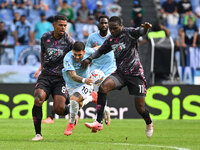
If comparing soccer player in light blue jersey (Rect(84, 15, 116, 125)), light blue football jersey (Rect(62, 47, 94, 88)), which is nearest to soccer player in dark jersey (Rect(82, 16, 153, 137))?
light blue football jersey (Rect(62, 47, 94, 88))

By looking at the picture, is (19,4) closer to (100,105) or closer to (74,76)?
(74,76)

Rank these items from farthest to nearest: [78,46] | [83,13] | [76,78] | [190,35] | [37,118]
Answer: [83,13] → [190,35] → [76,78] → [78,46] → [37,118]

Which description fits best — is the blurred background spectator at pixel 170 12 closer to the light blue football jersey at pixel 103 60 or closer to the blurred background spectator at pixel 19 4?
the blurred background spectator at pixel 19 4

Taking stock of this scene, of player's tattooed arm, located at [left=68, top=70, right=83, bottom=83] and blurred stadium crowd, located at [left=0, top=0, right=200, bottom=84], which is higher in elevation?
blurred stadium crowd, located at [left=0, top=0, right=200, bottom=84]

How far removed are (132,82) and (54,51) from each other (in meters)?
1.53

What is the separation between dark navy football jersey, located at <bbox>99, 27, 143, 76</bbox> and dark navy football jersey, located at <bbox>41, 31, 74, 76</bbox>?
0.78 meters

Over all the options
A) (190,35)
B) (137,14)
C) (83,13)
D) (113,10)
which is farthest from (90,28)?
(190,35)

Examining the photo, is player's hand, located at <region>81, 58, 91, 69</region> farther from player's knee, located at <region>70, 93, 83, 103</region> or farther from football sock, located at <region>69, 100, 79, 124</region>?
football sock, located at <region>69, 100, 79, 124</region>

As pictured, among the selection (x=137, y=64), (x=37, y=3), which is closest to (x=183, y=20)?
(x=37, y=3)

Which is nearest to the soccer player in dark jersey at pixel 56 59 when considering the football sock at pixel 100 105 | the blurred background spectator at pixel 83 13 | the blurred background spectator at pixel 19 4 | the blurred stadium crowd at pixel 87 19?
the football sock at pixel 100 105

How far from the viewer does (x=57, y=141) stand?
9523 mm

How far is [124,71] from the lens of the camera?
33.5 ft

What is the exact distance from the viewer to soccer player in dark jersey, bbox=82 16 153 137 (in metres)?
10.0

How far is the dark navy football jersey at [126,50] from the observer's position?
10.1 metres
